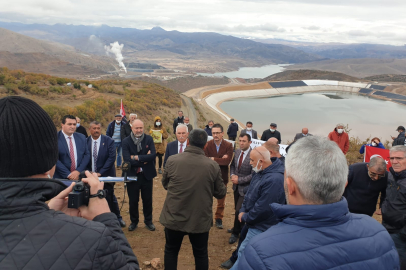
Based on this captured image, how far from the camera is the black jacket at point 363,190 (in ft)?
14.5

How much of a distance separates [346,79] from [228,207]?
9637 cm

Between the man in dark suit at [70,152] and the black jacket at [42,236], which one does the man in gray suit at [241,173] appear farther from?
the black jacket at [42,236]

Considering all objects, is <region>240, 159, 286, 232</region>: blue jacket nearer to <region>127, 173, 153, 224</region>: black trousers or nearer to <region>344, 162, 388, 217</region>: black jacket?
<region>344, 162, 388, 217</region>: black jacket

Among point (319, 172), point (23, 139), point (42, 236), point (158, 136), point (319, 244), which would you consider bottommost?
point (158, 136)

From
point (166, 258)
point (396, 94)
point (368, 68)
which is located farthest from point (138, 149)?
point (368, 68)

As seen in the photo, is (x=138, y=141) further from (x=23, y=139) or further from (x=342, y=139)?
(x=342, y=139)

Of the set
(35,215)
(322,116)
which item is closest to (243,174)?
(35,215)

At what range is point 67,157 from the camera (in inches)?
193

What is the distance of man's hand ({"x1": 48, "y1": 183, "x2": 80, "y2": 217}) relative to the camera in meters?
1.58

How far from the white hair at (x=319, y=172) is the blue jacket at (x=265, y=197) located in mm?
1842

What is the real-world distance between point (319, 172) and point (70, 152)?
4487 millimetres

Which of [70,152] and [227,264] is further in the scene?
[70,152]

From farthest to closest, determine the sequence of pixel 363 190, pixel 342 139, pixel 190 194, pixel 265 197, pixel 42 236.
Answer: pixel 342 139, pixel 363 190, pixel 190 194, pixel 265 197, pixel 42 236

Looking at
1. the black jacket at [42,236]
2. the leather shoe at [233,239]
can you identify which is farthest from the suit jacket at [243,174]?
the black jacket at [42,236]
